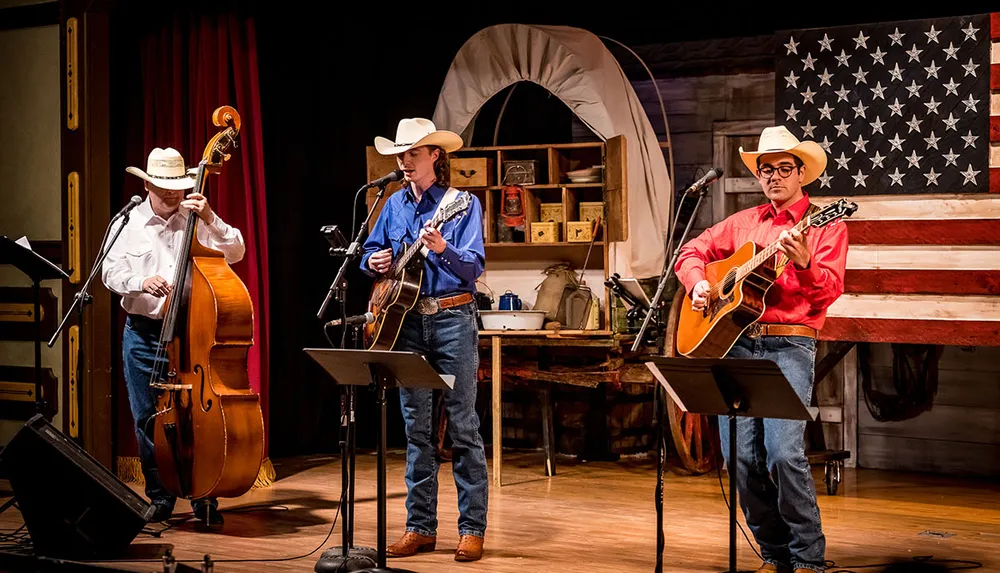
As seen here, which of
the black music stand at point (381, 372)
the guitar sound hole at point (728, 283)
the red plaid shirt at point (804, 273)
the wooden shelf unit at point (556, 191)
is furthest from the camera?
the wooden shelf unit at point (556, 191)

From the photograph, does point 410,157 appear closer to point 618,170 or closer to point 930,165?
point 618,170

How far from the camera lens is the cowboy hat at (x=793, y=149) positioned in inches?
163

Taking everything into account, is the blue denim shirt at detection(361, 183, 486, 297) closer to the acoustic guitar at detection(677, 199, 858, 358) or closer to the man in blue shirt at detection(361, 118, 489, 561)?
the man in blue shirt at detection(361, 118, 489, 561)

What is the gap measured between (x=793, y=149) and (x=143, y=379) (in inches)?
130

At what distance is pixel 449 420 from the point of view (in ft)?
15.1

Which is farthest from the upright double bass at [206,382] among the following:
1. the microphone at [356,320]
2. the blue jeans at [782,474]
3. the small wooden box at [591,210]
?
the small wooden box at [591,210]

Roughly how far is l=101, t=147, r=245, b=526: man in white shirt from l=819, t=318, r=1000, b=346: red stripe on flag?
336 centimetres

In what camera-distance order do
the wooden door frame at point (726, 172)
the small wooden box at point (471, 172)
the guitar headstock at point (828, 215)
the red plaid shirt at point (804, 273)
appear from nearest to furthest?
1. the guitar headstock at point (828, 215)
2. the red plaid shirt at point (804, 273)
3. the small wooden box at point (471, 172)
4. the wooden door frame at point (726, 172)

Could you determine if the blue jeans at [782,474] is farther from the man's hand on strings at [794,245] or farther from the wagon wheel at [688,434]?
the wagon wheel at [688,434]

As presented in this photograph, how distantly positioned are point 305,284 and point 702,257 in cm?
391

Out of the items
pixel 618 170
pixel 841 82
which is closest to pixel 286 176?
pixel 618 170

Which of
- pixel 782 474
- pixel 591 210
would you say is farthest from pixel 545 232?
pixel 782 474

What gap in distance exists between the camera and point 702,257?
4.48m

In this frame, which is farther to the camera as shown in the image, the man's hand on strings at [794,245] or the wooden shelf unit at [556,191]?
the wooden shelf unit at [556,191]
